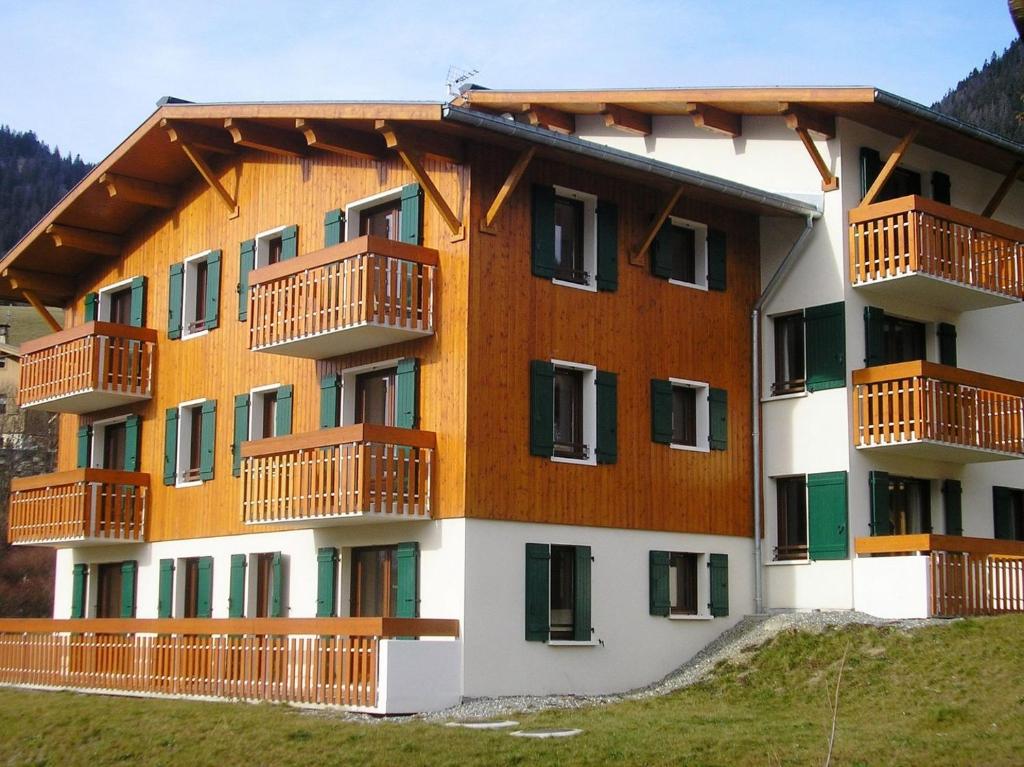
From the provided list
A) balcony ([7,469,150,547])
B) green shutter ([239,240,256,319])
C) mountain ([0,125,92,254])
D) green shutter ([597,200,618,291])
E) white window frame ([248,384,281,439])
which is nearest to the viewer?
green shutter ([597,200,618,291])

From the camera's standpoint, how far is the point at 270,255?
88.0 feet

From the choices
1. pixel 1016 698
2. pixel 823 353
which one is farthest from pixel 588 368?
pixel 1016 698

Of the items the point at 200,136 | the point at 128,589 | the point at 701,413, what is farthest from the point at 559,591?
the point at 200,136

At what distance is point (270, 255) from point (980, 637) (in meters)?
13.6

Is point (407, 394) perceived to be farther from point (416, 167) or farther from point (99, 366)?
point (99, 366)

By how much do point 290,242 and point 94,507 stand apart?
6756mm

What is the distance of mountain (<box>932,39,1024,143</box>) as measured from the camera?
78.3m

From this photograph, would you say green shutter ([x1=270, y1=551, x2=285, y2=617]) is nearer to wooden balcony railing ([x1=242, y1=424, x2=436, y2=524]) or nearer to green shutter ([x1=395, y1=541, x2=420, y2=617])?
wooden balcony railing ([x1=242, y1=424, x2=436, y2=524])

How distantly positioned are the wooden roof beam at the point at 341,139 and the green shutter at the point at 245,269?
3.31m

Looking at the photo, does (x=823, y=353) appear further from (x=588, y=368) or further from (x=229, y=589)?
(x=229, y=589)

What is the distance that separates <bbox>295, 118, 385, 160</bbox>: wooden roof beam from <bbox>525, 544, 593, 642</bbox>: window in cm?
676

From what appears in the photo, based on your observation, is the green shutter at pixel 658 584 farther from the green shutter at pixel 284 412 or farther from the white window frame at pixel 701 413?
the green shutter at pixel 284 412

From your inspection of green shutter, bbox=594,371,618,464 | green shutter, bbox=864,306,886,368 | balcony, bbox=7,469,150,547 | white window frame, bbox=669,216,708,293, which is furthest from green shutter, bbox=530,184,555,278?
balcony, bbox=7,469,150,547

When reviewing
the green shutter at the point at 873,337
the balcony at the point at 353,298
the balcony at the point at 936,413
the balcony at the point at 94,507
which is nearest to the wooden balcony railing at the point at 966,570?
the balcony at the point at 936,413
